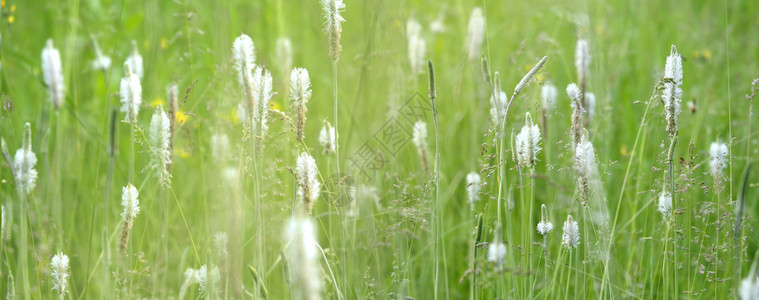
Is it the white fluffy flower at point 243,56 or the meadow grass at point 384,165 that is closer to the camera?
the white fluffy flower at point 243,56

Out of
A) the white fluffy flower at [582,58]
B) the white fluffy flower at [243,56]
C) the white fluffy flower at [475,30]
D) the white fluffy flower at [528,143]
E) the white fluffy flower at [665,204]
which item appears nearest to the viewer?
the white fluffy flower at [243,56]

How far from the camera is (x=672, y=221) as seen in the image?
140cm

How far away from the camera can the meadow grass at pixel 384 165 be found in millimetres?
1448

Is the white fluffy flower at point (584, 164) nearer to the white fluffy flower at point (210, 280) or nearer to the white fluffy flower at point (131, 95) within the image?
the white fluffy flower at point (210, 280)

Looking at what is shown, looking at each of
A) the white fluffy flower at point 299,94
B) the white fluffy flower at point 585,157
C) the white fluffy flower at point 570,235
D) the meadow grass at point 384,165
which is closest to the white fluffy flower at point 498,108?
the meadow grass at point 384,165

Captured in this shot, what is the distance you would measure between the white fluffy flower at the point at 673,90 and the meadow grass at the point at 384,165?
0.07ft

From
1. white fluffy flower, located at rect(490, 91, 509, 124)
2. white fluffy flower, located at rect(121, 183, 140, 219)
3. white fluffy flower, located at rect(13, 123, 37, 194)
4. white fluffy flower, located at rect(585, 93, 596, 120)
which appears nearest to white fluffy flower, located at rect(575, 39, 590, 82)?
white fluffy flower, located at rect(585, 93, 596, 120)

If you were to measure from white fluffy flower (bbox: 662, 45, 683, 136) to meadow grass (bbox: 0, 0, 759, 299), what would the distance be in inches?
0.9

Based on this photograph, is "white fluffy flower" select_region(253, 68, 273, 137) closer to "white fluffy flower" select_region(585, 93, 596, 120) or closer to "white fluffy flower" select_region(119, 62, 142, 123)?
"white fluffy flower" select_region(119, 62, 142, 123)

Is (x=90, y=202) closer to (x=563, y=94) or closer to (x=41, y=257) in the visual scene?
(x=41, y=257)

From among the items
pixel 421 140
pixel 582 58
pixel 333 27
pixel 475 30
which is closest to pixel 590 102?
pixel 582 58

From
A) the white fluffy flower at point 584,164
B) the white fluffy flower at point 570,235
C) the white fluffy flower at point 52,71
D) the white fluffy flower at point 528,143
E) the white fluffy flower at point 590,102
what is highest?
the white fluffy flower at point 590,102

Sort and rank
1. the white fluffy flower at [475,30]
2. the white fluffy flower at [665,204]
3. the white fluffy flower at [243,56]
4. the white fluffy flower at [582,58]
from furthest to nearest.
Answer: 1. the white fluffy flower at [475,30]
2. the white fluffy flower at [582,58]
3. the white fluffy flower at [665,204]
4. the white fluffy flower at [243,56]

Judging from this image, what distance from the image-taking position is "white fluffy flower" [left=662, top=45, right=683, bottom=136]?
131 centimetres
